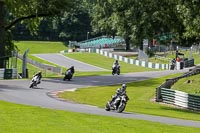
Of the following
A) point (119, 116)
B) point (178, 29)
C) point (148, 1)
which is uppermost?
point (148, 1)

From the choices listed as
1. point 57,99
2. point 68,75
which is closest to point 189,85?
point 68,75

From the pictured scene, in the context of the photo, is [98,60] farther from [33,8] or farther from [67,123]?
[67,123]

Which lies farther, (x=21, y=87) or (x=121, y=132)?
(x=21, y=87)

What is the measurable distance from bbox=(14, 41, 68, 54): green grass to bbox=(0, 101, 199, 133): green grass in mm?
90760

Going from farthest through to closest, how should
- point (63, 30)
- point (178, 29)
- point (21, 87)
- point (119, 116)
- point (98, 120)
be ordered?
point (63, 30) → point (178, 29) → point (21, 87) → point (119, 116) → point (98, 120)

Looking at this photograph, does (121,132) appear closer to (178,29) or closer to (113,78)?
(113,78)

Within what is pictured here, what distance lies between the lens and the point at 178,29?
55906 millimetres

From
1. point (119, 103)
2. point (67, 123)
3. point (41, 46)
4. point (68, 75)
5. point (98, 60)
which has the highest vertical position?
point (41, 46)

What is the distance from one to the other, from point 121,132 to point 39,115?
446 cm

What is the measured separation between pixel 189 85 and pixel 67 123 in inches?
1013

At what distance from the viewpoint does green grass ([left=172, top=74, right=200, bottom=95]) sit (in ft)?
132

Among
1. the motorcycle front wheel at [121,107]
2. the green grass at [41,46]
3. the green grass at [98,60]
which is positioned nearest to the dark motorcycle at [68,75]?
the motorcycle front wheel at [121,107]

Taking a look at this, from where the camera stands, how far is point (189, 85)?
42.0 m

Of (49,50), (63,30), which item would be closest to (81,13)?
(63,30)
